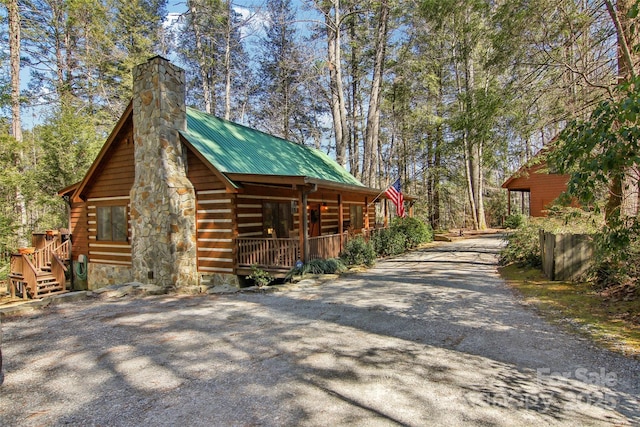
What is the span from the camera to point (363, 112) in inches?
1278

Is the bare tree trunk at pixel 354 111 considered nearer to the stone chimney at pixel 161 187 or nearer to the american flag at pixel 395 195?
the american flag at pixel 395 195

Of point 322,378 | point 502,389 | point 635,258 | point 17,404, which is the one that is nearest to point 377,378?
point 322,378

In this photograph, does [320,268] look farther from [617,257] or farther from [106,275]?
[106,275]

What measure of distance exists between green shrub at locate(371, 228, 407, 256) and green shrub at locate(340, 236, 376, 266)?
282cm

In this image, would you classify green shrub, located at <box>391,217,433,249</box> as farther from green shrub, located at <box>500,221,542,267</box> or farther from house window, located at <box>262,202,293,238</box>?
house window, located at <box>262,202,293,238</box>

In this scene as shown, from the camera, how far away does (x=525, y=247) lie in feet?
35.6

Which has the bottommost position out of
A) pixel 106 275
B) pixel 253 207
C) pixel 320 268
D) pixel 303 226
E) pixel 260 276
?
pixel 106 275

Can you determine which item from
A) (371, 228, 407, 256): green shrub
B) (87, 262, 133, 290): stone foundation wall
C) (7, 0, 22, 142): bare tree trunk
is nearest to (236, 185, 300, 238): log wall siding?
(87, 262, 133, 290): stone foundation wall

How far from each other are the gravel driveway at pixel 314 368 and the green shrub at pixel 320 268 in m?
2.86

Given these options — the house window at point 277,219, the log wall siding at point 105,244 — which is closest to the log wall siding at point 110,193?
the log wall siding at point 105,244

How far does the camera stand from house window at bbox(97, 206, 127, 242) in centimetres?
1241

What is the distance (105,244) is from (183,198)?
457 centimetres

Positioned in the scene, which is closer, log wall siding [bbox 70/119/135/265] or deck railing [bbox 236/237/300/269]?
deck railing [bbox 236/237/300/269]

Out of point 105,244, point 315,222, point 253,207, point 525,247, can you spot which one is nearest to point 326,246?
point 253,207
